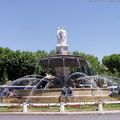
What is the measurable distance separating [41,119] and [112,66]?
8180cm

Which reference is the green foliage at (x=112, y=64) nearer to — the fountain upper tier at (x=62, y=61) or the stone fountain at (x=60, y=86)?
the stone fountain at (x=60, y=86)

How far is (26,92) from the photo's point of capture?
35156 mm

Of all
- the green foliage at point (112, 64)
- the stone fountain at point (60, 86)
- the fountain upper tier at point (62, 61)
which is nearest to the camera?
the stone fountain at point (60, 86)

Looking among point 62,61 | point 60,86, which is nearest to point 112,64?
point 60,86

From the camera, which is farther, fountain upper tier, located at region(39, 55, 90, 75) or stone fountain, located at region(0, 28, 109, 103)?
fountain upper tier, located at region(39, 55, 90, 75)

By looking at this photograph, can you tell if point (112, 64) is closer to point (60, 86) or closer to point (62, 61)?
point (60, 86)

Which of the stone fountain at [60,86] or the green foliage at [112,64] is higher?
the green foliage at [112,64]

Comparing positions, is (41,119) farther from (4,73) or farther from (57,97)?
(4,73)

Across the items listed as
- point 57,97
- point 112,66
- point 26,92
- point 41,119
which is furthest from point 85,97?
point 112,66

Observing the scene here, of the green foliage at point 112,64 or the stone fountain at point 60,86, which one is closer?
the stone fountain at point 60,86

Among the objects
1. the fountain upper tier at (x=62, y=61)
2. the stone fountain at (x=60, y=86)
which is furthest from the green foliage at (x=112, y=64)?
the fountain upper tier at (x=62, y=61)

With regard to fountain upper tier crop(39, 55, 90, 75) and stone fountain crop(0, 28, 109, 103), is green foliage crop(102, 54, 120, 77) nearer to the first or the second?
stone fountain crop(0, 28, 109, 103)

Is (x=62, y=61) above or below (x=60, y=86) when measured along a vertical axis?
above

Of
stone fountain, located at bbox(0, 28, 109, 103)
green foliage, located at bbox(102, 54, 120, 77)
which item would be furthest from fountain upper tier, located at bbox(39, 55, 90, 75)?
green foliage, located at bbox(102, 54, 120, 77)
